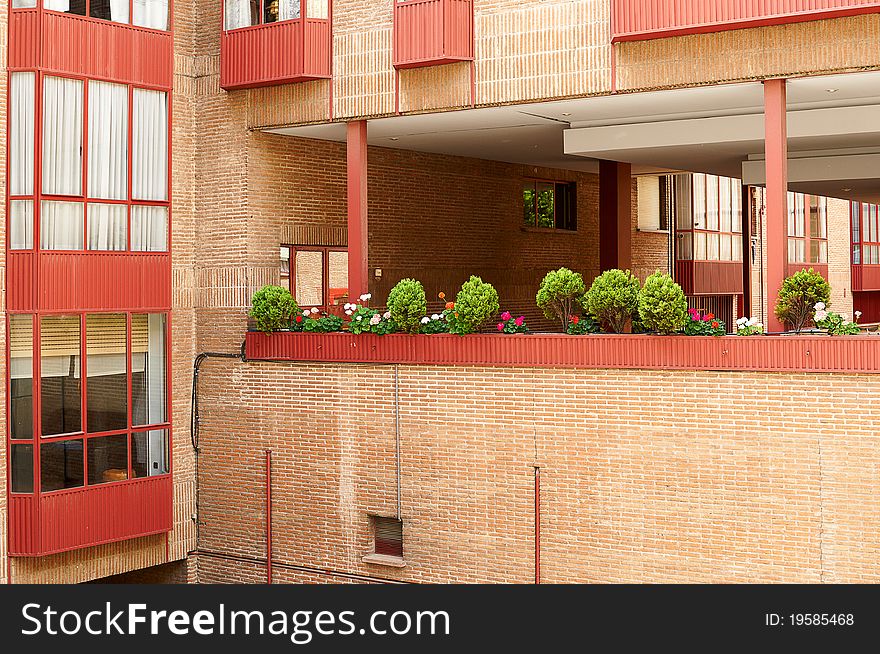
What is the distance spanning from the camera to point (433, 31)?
15906mm

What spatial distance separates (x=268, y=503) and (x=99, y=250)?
431 centimetres

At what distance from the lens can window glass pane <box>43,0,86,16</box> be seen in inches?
631

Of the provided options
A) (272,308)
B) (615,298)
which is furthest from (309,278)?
(615,298)

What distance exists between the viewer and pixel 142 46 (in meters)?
17.1

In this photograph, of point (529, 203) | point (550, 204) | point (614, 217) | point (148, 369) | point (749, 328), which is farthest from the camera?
point (550, 204)

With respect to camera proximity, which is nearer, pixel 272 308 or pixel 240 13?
pixel 272 308

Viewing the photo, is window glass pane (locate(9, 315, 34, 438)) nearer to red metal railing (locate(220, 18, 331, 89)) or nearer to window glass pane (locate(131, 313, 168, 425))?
window glass pane (locate(131, 313, 168, 425))

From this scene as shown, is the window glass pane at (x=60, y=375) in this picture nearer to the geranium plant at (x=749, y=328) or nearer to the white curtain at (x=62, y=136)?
the white curtain at (x=62, y=136)

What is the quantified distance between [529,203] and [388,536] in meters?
9.13

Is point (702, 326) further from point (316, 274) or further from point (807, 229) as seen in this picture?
point (807, 229)

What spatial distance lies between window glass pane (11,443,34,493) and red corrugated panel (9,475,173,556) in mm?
147

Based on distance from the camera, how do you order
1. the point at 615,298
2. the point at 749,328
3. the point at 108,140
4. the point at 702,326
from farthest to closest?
the point at 108,140 → the point at 615,298 → the point at 702,326 → the point at 749,328

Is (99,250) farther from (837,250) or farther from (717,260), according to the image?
(837,250)

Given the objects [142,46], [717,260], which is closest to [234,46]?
[142,46]
